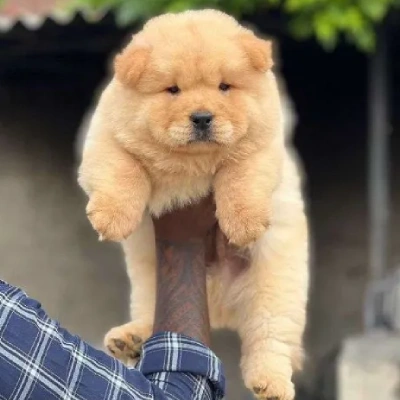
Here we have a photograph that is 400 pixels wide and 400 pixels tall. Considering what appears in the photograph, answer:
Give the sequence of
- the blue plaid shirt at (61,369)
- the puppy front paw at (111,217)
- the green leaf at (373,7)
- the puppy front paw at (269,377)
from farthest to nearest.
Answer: the green leaf at (373,7), the puppy front paw at (269,377), the puppy front paw at (111,217), the blue plaid shirt at (61,369)

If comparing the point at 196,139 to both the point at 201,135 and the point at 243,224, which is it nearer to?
the point at 201,135

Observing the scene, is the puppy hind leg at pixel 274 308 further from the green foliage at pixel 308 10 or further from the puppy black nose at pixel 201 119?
the green foliage at pixel 308 10

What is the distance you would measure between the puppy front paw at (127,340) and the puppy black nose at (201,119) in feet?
2.04

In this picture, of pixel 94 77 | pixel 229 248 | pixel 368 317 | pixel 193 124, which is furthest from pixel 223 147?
pixel 94 77

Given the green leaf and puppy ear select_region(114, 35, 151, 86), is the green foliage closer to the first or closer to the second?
the green leaf

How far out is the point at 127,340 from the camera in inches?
93.5

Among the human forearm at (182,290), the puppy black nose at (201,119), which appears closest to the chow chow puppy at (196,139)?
the puppy black nose at (201,119)

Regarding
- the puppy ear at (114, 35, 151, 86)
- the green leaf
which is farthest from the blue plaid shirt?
the green leaf

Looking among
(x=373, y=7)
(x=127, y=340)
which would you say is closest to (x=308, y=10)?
(x=373, y=7)

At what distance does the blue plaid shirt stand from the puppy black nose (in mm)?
494

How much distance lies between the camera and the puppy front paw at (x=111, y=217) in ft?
6.58

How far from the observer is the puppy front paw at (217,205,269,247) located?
2023 mm

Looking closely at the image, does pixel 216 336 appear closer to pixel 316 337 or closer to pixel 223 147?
pixel 316 337

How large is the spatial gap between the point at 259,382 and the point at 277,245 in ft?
1.20
